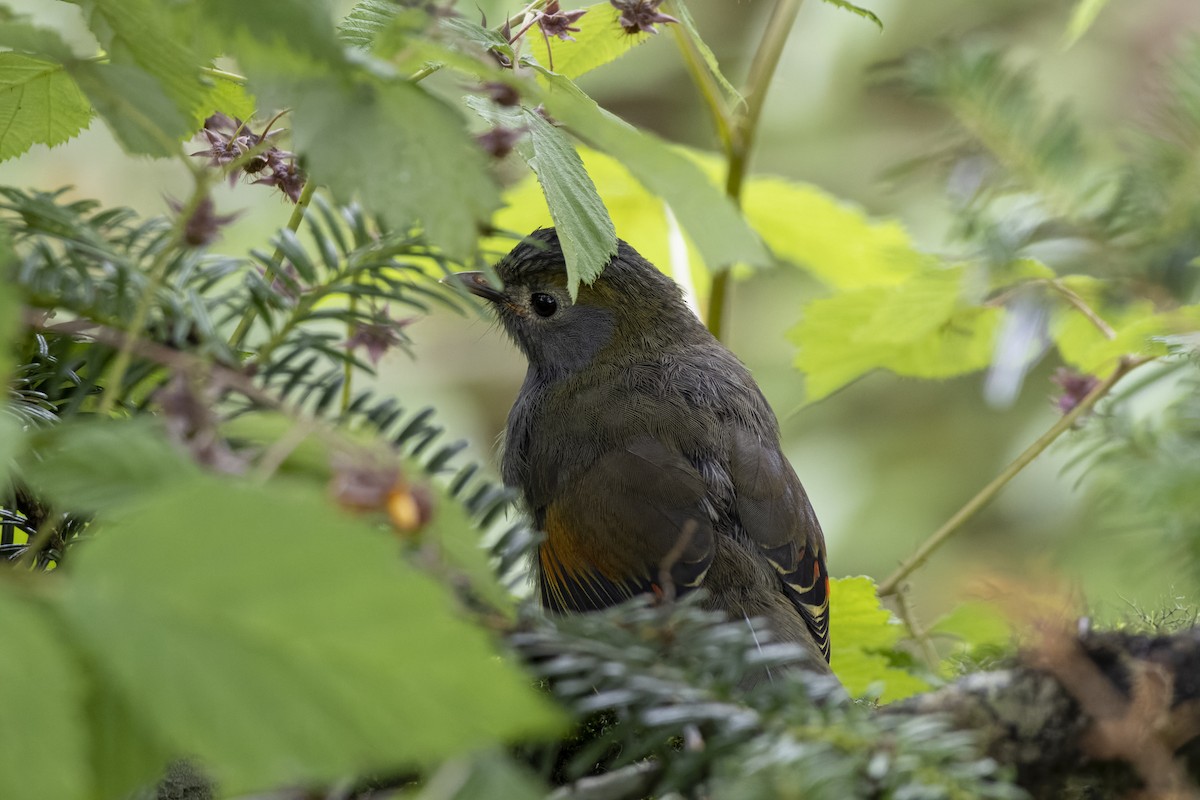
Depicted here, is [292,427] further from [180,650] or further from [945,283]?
[945,283]

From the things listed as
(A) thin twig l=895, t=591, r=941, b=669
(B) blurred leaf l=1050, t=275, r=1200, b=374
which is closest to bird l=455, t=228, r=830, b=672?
(A) thin twig l=895, t=591, r=941, b=669

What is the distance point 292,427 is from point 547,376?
2073 millimetres

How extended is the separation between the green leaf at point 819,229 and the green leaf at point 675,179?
158 cm

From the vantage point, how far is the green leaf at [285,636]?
45cm

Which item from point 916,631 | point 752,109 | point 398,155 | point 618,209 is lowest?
point 916,631

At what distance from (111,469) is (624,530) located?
154 cm

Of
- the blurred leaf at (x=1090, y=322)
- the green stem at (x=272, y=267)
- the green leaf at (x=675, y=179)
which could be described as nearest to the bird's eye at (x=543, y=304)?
the blurred leaf at (x=1090, y=322)

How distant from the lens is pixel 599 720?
1.12m

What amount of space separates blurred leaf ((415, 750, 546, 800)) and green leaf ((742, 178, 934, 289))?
76.5 inches

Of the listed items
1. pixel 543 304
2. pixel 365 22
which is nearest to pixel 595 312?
pixel 543 304

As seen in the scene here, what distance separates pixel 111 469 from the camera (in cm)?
53

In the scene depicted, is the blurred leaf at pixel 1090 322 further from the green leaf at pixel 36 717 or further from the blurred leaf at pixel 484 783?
the green leaf at pixel 36 717

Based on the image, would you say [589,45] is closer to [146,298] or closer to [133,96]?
[133,96]

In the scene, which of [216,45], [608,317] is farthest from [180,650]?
[608,317]
